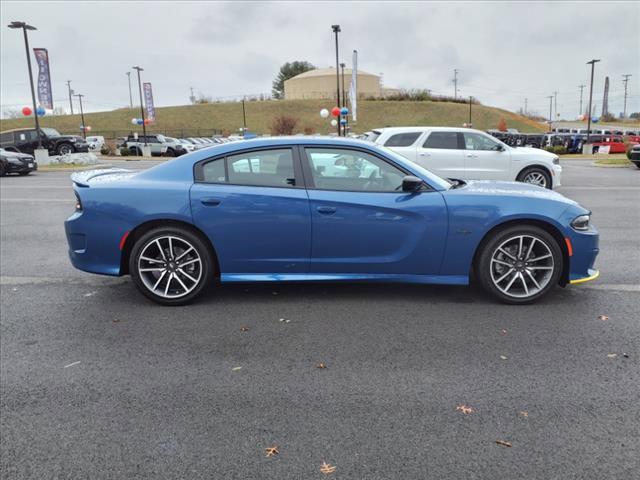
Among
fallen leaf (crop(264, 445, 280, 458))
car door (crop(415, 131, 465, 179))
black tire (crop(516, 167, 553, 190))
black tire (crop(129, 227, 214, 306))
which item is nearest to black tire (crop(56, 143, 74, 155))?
car door (crop(415, 131, 465, 179))

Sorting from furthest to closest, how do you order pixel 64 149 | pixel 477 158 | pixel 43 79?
1. pixel 64 149
2. pixel 43 79
3. pixel 477 158

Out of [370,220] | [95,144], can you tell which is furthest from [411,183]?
[95,144]

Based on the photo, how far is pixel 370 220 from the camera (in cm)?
454

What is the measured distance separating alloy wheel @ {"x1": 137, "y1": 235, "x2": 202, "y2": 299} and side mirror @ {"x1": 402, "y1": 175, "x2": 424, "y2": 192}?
1891mm

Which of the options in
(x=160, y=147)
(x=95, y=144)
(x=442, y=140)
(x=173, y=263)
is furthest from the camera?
(x=95, y=144)

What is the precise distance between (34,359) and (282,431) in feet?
6.76

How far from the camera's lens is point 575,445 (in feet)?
8.66

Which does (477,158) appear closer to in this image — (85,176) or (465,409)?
(85,176)

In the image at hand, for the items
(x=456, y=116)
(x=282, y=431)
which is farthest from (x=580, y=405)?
(x=456, y=116)

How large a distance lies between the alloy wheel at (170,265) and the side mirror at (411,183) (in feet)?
6.20

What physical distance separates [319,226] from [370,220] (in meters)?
Answer: 0.44

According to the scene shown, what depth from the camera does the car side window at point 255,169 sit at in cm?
470

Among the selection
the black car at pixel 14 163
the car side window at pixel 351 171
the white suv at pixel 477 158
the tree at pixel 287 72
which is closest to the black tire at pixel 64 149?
the black car at pixel 14 163

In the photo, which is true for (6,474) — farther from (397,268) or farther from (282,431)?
(397,268)
